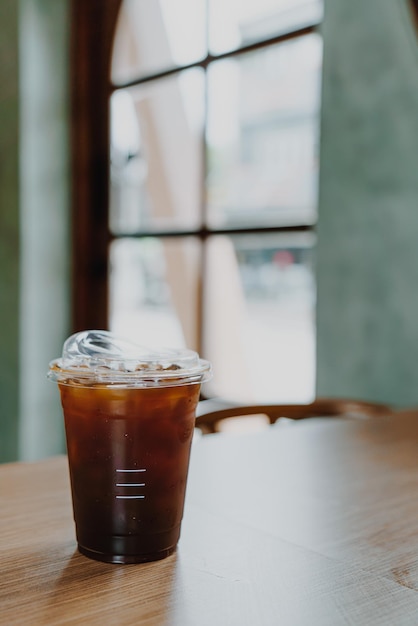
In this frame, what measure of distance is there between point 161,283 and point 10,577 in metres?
2.45

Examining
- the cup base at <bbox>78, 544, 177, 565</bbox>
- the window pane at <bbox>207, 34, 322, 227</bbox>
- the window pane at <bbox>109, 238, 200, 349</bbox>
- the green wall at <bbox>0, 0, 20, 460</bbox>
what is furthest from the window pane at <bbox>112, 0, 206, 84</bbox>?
the cup base at <bbox>78, 544, 177, 565</bbox>

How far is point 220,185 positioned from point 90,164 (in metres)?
0.76

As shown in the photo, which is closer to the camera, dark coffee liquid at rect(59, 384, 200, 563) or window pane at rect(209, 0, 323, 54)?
dark coffee liquid at rect(59, 384, 200, 563)

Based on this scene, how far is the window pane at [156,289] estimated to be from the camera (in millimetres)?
2756

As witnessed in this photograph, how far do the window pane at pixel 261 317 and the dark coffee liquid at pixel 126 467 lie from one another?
1.56 metres

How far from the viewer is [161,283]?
297 cm

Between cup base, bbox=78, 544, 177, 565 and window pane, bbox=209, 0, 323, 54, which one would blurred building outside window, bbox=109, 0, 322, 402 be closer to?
window pane, bbox=209, 0, 323, 54

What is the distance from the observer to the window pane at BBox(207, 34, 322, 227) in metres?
2.25

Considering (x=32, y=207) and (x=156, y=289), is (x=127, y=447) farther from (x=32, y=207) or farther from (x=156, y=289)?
(x=32, y=207)

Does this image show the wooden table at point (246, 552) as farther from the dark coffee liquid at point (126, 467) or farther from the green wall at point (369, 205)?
the green wall at point (369, 205)

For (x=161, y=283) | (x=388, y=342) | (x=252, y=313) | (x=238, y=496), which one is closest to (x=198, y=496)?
(x=238, y=496)

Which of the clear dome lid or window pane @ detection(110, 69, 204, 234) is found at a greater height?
window pane @ detection(110, 69, 204, 234)

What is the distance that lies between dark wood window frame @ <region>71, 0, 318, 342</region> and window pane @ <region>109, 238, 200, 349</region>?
61 millimetres

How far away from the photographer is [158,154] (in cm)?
299
